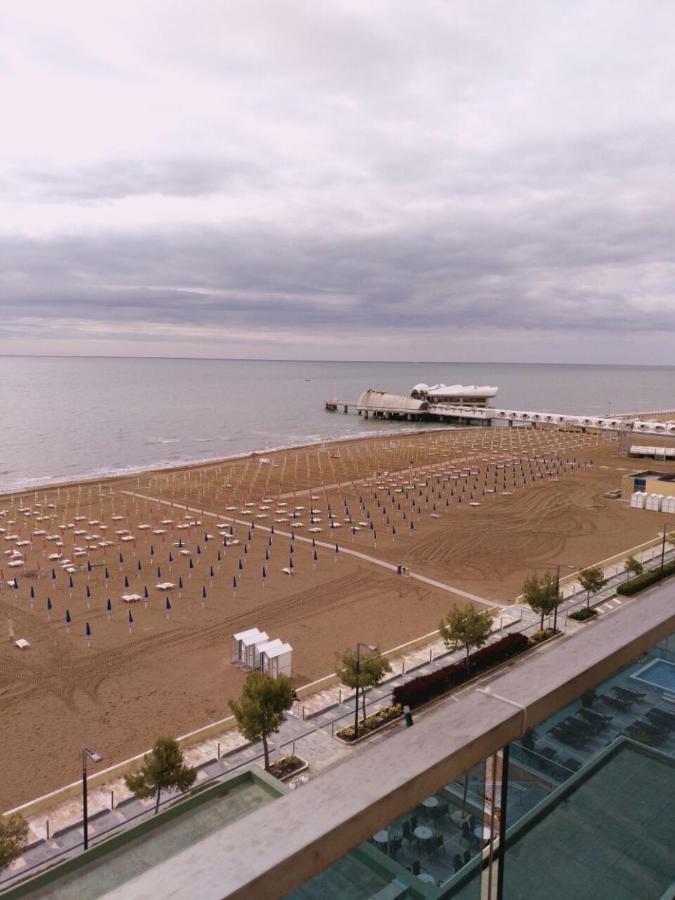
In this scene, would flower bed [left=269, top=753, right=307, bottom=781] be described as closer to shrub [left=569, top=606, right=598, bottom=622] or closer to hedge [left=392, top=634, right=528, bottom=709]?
hedge [left=392, top=634, right=528, bottom=709]

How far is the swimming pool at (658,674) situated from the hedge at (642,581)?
104ft

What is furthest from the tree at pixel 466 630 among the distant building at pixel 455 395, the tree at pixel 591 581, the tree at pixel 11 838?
the distant building at pixel 455 395

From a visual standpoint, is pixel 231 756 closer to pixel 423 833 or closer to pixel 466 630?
pixel 466 630

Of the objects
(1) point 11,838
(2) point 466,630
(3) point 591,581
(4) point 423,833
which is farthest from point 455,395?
(4) point 423,833

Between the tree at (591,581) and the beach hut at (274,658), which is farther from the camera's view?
the tree at (591,581)

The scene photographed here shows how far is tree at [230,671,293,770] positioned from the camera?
18984mm

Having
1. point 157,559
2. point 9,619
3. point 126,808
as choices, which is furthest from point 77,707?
point 157,559

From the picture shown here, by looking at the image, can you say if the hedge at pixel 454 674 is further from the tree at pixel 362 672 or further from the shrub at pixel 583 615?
the shrub at pixel 583 615

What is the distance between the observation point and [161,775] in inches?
676

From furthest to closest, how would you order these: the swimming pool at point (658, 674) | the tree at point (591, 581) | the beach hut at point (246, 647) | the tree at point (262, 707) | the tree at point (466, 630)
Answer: the tree at point (591, 581)
the beach hut at point (246, 647)
the tree at point (466, 630)
the tree at point (262, 707)
the swimming pool at point (658, 674)

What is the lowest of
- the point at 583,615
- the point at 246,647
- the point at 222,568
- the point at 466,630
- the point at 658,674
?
the point at 222,568

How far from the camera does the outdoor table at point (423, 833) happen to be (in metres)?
2.99

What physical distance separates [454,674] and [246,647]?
8.32 meters

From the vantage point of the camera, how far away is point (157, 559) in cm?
4150
